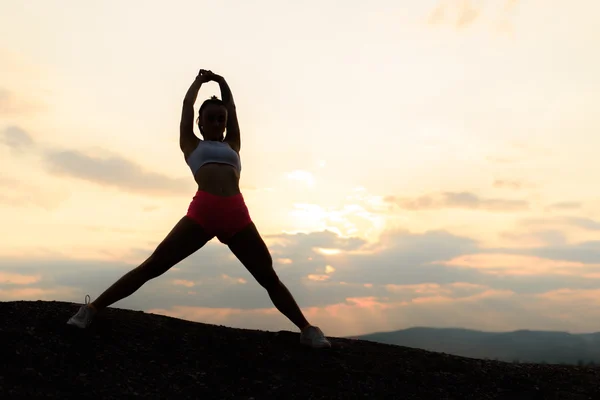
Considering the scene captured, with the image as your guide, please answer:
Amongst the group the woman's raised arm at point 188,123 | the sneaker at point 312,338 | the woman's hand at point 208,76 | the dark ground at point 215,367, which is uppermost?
the woman's hand at point 208,76

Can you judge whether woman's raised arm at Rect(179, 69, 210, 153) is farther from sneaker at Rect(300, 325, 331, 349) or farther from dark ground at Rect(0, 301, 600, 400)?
sneaker at Rect(300, 325, 331, 349)

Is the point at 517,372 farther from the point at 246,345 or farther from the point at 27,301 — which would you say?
the point at 27,301

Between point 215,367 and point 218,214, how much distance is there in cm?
171

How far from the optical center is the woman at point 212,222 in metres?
6.52

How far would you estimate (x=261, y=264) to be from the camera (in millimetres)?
6812

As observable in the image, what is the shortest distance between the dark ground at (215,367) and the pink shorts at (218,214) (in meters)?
1.48

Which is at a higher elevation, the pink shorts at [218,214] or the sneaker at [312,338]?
the pink shorts at [218,214]

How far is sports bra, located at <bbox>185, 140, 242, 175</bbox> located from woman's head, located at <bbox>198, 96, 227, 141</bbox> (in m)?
0.15

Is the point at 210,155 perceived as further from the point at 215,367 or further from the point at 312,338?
the point at 312,338

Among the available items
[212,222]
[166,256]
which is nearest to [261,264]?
[212,222]

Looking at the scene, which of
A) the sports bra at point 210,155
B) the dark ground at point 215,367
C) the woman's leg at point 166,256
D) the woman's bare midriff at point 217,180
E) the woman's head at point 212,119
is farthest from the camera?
the woman's head at point 212,119

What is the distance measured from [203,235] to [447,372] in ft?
11.5

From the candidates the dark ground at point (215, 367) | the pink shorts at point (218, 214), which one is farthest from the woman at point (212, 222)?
→ the dark ground at point (215, 367)

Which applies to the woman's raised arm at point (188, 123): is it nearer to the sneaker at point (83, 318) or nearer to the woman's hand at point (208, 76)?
the woman's hand at point (208, 76)
